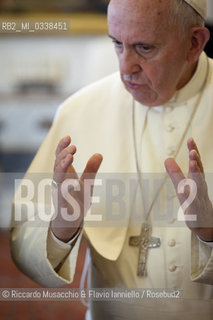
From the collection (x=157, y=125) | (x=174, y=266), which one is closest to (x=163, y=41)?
(x=157, y=125)

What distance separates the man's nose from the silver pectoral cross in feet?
1.53

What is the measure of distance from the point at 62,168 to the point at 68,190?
75mm

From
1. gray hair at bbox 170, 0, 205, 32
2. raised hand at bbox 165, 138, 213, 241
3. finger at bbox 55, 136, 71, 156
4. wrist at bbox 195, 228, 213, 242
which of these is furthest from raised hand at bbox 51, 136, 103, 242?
gray hair at bbox 170, 0, 205, 32

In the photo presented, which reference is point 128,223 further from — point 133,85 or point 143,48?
point 143,48

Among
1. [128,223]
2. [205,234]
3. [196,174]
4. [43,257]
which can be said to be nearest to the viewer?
[196,174]

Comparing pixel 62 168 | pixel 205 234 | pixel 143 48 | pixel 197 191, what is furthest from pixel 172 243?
pixel 143 48

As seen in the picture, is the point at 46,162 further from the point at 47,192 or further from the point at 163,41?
the point at 163,41

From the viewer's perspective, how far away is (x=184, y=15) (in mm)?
1549

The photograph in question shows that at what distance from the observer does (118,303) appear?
1.62 meters

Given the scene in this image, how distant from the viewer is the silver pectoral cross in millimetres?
1677

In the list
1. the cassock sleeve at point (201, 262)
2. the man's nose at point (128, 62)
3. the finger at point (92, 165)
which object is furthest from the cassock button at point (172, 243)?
the man's nose at point (128, 62)

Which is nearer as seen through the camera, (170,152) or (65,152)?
(65,152)

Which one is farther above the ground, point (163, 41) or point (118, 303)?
point (163, 41)

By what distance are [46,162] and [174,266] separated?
19.9 inches
